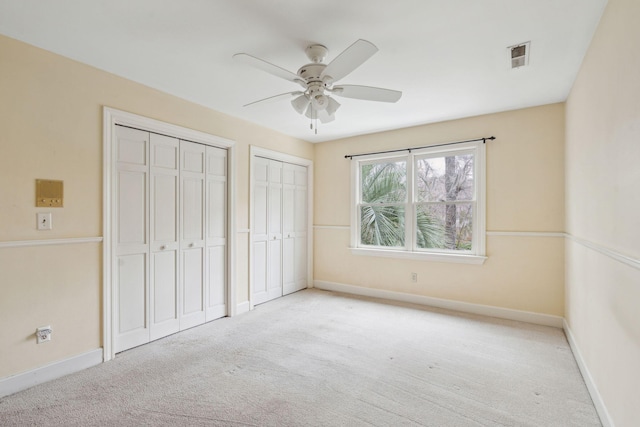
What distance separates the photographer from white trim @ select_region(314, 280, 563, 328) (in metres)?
3.45

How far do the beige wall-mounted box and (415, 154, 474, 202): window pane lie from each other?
390 cm

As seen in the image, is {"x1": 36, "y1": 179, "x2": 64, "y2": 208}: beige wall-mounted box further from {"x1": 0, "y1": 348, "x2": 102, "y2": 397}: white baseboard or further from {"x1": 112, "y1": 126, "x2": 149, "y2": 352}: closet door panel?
{"x1": 0, "y1": 348, "x2": 102, "y2": 397}: white baseboard

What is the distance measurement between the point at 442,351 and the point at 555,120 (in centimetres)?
277

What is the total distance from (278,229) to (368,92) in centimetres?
274

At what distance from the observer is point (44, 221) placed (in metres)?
2.29

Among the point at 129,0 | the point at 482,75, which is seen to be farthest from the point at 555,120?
the point at 129,0

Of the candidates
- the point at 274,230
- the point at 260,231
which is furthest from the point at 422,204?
the point at 260,231

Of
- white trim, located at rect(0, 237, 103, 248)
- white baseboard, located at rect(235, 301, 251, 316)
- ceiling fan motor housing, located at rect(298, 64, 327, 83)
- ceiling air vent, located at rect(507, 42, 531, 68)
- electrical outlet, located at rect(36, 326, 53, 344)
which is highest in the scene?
ceiling air vent, located at rect(507, 42, 531, 68)

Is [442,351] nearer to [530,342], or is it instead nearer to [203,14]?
[530,342]

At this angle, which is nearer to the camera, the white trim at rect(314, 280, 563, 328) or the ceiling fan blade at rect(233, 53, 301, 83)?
the ceiling fan blade at rect(233, 53, 301, 83)

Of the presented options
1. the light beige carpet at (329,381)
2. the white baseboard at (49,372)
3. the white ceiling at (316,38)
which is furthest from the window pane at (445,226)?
the white baseboard at (49,372)

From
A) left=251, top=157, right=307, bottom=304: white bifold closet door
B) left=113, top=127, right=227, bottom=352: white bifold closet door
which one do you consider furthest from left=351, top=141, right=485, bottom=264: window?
left=113, top=127, right=227, bottom=352: white bifold closet door

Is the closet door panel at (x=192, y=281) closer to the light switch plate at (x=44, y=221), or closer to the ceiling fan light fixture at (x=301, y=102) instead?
the light switch plate at (x=44, y=221)

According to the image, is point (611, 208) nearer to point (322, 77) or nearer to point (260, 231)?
point (322, 77)
